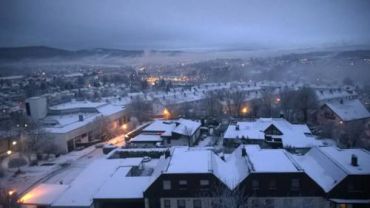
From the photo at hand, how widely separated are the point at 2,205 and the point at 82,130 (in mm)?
18202

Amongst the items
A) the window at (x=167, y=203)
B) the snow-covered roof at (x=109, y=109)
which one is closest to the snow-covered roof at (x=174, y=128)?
the snow-covered roof at (x=109, y=109)

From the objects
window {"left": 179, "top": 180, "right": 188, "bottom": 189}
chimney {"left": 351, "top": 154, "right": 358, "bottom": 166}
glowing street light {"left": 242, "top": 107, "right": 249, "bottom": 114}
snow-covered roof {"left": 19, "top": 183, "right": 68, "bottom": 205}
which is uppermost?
chimney {"left": 351, "top": 154, "right": 358, "bottom": 166}

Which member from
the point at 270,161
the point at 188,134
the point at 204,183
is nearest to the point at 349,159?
the point at 270,161

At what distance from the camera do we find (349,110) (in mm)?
38375

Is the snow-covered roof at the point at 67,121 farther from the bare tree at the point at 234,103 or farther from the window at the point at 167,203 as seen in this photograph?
the bare tree at the point at 234,103

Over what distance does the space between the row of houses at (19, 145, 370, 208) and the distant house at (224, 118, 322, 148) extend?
8.44 m

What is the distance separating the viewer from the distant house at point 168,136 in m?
33.1

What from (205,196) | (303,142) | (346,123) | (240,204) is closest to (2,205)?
(205,196)

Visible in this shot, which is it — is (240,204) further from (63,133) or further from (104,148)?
(63,133)

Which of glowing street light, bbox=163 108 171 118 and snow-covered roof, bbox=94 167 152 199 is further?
glowing street light, bbox=163 108 171 118

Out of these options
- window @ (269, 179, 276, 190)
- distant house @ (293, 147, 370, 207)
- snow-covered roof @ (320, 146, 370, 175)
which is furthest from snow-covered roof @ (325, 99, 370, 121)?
window @ (269, 179, 276, 190)

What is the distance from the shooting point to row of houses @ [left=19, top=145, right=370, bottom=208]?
57.4 feet

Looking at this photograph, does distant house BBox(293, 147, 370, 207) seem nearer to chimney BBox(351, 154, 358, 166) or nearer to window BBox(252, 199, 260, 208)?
chimney BBox(351, 154, 358, 166)

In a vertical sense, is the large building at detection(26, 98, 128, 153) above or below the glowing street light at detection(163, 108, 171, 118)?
above
